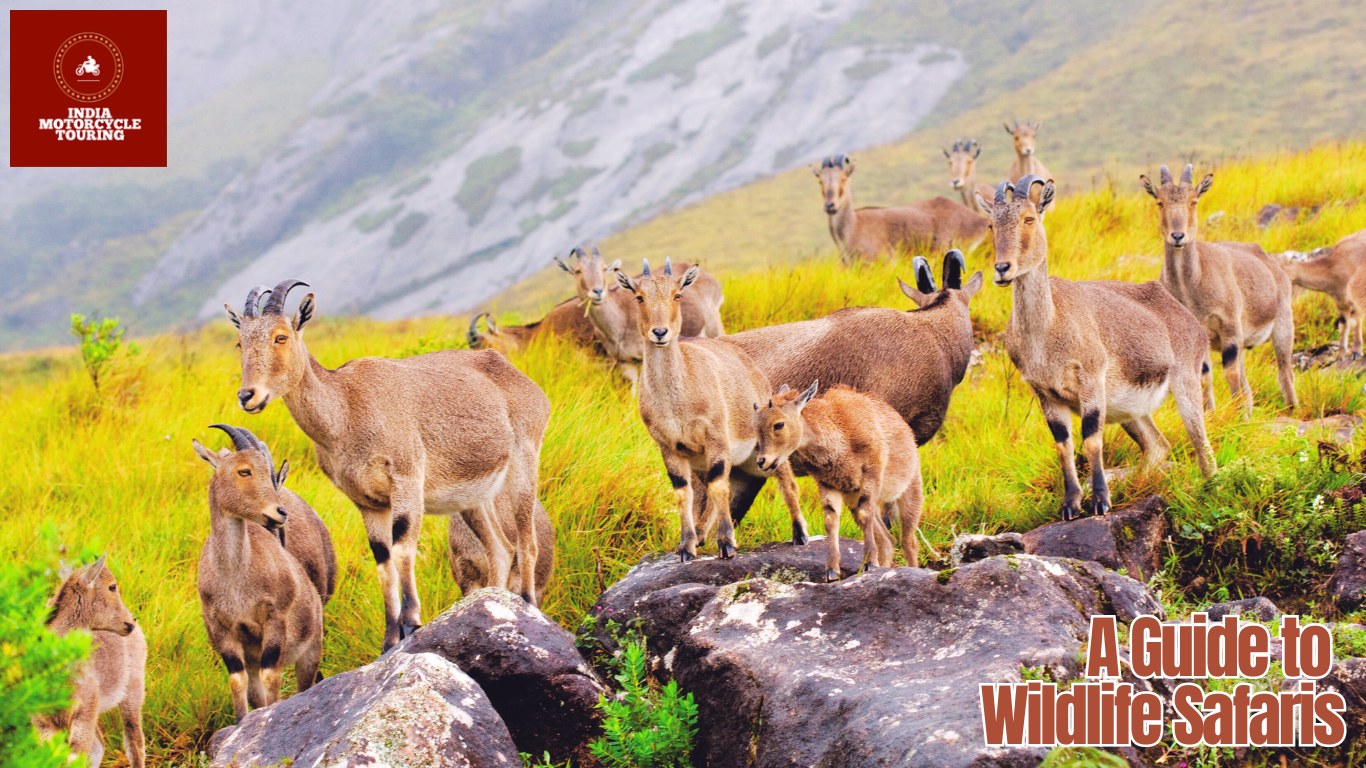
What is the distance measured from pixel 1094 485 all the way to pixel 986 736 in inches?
141

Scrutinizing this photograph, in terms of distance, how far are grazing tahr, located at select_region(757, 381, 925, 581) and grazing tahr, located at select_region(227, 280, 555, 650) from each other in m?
1.68

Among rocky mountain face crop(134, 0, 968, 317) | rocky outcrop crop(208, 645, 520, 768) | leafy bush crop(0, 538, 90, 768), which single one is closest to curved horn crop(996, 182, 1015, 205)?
rocky outcrop crop(208, 645, 520, 768)

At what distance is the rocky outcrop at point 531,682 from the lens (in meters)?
4.87

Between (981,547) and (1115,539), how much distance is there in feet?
3.68

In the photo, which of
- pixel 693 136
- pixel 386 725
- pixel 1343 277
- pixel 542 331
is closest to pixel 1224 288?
pixel 1343 277

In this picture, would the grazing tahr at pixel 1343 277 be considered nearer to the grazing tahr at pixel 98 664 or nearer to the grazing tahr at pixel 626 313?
the grazing tahr at pixel 626 313

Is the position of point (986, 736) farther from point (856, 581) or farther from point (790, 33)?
point (790, 33)

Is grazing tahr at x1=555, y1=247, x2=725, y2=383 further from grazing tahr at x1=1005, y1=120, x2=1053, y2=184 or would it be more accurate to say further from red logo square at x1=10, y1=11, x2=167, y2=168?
grazing tahr at x1=1005, y1=120, x2=1053, y2=184

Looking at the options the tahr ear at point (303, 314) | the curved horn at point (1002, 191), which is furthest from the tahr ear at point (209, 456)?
the curved horn at point (1002, 191)

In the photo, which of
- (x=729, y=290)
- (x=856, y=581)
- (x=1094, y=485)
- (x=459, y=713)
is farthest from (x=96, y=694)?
(x=729, y=290)

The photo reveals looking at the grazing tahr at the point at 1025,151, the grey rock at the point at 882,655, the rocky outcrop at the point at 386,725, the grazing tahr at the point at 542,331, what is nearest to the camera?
the grey rock at the point at 882,655

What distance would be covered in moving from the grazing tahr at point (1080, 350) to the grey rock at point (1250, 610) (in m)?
1.26

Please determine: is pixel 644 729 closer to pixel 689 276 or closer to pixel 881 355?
pixel 689 276

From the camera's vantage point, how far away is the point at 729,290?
13547 mm
